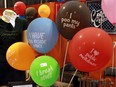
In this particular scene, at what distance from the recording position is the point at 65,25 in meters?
1.89

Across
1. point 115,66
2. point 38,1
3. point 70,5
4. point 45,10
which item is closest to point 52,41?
point 70,5

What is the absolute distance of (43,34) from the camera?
2.04m

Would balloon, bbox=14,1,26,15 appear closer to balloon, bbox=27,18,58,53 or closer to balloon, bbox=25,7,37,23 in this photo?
balloon, bbox=25,7,37,23

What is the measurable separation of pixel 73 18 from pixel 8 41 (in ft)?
3.23

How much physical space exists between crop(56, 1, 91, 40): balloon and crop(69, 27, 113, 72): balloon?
0.11 m

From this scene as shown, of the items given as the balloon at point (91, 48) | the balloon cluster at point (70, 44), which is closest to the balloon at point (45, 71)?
the balloon cluster at point (70, 44)

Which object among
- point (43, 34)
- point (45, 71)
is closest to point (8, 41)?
point (43, 34)

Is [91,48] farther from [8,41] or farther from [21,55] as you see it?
[8,41]

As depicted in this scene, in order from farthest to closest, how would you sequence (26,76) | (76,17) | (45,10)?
(45,10) < (26,76) < (76,17)

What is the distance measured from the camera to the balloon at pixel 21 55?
2.21 metres

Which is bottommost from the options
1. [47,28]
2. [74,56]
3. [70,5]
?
[74,56]

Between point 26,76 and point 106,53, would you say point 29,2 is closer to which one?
point 26,76

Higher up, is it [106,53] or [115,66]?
[106,53]

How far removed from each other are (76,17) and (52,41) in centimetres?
39
